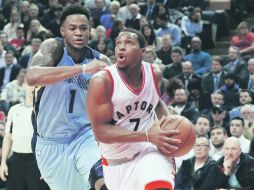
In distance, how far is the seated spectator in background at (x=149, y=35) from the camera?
1589 cm

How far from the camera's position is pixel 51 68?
6.71m

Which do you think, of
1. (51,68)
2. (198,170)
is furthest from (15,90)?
(51,68)

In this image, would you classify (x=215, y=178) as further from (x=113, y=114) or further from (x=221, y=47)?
(x=221, y=47)

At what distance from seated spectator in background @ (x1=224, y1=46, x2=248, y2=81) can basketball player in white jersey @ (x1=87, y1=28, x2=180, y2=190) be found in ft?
25.2

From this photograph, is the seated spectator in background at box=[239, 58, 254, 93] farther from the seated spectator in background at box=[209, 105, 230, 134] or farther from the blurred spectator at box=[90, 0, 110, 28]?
the blurred spectator at box=[90, 0, 110, 28]

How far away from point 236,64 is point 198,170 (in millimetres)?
4450

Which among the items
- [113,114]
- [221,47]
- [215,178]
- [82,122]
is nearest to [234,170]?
[215,178]

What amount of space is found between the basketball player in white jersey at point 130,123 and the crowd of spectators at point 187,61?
149 inches

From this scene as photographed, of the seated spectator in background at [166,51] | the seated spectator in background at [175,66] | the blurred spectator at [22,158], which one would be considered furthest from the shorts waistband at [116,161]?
the seated spectator in background at [166,51]

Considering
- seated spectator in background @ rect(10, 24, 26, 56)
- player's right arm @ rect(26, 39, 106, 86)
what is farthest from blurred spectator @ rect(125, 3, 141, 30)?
player's right arm @ rect(26, 39, 106, 86)

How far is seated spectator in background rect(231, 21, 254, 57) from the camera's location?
50.2 ft

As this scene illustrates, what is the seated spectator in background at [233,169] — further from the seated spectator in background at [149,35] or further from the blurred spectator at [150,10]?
the blurred spectator at [150,10]

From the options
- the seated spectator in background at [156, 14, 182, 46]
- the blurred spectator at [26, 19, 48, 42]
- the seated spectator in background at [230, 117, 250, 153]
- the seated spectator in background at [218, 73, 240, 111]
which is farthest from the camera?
the blurred spectator at [26, 19, 48, 42]

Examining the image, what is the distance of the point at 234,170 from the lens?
10.1 meters
